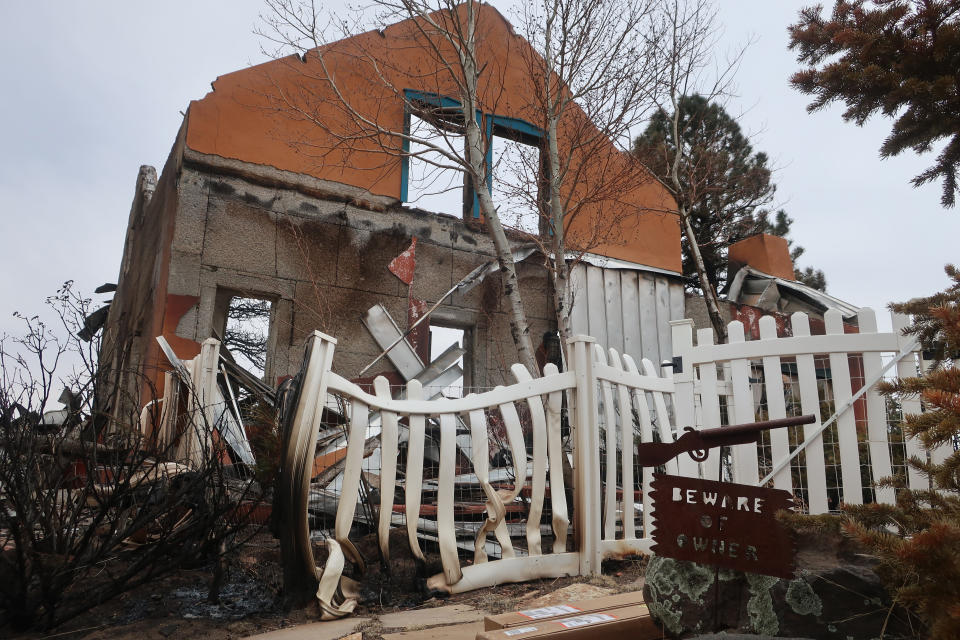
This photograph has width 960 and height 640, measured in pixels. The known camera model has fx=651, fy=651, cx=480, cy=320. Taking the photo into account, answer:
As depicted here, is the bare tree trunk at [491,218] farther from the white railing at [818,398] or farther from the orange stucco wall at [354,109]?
the white railing at [818,398]

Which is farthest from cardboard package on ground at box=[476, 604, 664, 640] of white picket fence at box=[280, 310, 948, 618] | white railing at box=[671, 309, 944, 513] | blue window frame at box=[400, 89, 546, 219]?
blue window frame at box=[400, 89, 546, 219]

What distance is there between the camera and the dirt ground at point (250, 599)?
300 centimetres

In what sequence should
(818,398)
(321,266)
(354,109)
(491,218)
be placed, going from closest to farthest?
1. (818,398)
2. (491,218)
3. (321,266)
4. (354,109)

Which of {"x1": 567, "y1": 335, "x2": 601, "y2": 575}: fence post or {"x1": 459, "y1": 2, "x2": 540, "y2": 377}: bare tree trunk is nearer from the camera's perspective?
{"x1": 567, "y1": 335, "x2": 601, "y2": 575}: fence post

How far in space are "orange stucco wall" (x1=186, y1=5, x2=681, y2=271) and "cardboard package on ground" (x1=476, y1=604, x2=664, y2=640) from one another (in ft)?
16.6

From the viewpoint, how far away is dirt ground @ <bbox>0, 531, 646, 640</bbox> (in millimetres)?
3002

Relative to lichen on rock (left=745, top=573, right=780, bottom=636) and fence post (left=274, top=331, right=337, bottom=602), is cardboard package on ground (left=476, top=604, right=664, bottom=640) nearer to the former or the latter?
lichen on rock (left=745, top=573, right=780, bottom=636)

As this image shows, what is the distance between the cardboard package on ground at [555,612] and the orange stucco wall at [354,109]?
4790mm

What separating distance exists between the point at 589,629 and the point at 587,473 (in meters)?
1.95

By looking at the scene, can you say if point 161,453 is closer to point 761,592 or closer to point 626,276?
point 761,592

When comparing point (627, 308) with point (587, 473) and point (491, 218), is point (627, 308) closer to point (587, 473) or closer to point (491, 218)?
point (491, 218)

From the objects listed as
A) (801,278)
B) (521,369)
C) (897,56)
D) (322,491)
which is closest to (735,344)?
(521,369)

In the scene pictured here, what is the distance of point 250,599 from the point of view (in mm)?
3516

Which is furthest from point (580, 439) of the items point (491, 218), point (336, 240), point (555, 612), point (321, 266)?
point (336, 240)
